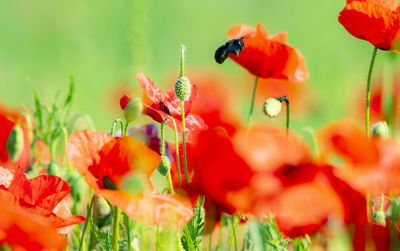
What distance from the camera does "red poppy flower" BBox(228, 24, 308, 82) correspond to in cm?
69

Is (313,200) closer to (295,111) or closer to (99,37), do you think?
(295,111)

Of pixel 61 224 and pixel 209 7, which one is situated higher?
pixel 209 7

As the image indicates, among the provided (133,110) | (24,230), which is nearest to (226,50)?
(133,110)

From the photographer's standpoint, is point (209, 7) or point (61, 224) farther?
point (209, 7)

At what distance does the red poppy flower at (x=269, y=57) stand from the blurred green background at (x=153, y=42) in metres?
1.89

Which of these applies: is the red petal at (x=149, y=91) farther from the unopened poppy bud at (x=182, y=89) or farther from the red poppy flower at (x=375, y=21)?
the red poppy flower at (x=375, y=21)

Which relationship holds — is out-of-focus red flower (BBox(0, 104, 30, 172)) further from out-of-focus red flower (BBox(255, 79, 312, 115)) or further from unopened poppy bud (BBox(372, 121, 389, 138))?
out-of-focus red flower (BBox(255, 79, 312, 115))

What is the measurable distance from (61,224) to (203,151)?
0.13 meters

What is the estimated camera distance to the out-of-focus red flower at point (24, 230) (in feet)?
1.47

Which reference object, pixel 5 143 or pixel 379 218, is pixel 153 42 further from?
pixel 379 218

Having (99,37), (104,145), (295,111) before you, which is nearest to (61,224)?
(104,145)

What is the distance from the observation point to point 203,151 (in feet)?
1.53

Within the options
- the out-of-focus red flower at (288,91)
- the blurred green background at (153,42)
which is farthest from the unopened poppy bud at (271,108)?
the blurred green background at (153,42)

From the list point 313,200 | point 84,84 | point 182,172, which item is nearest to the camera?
point 313,200
